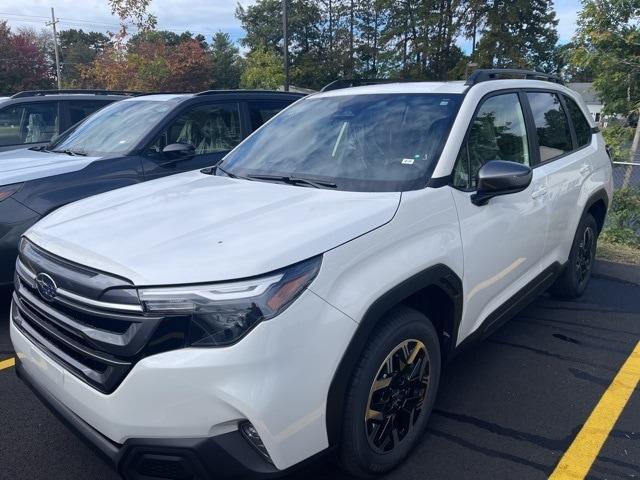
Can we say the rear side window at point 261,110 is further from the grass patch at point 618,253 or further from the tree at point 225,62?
the tree at point 225,62

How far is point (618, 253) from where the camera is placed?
661 cm

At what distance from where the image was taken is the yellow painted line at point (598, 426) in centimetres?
260

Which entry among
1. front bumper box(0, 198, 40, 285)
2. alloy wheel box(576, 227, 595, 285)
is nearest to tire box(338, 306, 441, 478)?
alloy wheel box(576, 227, 595, 285)

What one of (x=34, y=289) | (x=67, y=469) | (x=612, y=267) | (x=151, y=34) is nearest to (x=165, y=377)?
(x=34, y=289)

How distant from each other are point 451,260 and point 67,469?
82.9 inches

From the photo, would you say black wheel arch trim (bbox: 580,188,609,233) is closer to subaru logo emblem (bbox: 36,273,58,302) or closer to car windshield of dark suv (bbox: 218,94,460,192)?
car windshield of dark suv (bbox: 218,94,460,192)

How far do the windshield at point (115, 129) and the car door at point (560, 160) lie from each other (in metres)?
3.46

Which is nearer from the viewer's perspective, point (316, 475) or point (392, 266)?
point (392, 266)

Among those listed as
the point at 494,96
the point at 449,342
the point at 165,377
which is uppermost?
the point at 494,96

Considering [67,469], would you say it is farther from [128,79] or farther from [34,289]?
[128,79]

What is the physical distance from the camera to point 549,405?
3.16m

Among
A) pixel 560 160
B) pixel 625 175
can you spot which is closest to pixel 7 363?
pixel 560 160

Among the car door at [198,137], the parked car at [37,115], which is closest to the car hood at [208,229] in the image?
the car door at [198,137]

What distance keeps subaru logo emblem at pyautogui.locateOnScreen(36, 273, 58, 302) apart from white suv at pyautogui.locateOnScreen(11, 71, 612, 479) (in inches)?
0.4
